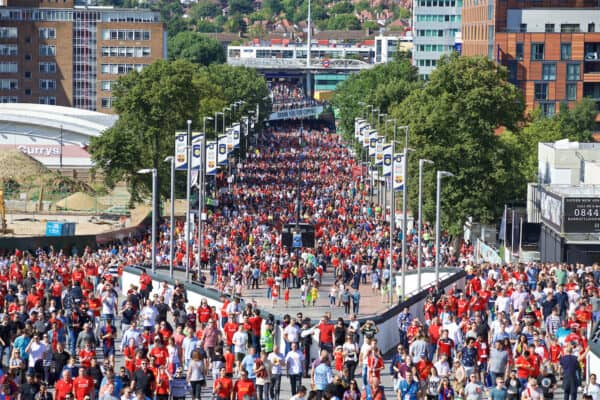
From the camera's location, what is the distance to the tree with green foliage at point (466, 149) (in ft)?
258

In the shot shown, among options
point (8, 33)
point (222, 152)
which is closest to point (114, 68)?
point (8, 33)

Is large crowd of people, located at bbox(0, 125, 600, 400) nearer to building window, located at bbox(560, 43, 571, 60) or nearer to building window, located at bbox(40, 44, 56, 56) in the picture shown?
building window, located at bbox(560, 43, 571, 60)

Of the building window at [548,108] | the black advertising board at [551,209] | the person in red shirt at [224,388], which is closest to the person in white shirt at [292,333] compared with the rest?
the person in red shirt at [224,388]

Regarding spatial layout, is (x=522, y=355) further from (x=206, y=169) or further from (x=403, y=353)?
(x=206, y=169)

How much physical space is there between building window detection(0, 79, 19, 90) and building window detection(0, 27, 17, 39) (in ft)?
15.1

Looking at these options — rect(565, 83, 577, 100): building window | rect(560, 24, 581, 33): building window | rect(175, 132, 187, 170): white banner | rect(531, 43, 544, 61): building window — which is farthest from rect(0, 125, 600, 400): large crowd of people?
rect(560, 24, 581, 33): building window

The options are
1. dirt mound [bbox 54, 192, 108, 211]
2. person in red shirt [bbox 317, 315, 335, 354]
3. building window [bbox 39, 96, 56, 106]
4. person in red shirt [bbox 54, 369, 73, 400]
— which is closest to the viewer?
person in red shirt [bbox 54, 369, 73, 400]

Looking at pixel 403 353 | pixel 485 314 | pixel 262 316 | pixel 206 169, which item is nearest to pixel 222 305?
pixel 262 316

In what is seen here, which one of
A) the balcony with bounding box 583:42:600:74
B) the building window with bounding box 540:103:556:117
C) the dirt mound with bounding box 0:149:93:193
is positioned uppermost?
the balcony with bounding box 583:42:600:74

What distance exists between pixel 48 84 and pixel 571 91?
68.7 metres

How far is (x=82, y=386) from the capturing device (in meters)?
31.0

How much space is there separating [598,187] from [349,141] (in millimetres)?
86027

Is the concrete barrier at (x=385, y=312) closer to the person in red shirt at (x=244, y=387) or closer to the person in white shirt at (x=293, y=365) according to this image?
the person in white shirt at (x=293, y=365)

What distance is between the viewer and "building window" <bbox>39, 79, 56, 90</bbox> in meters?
185
